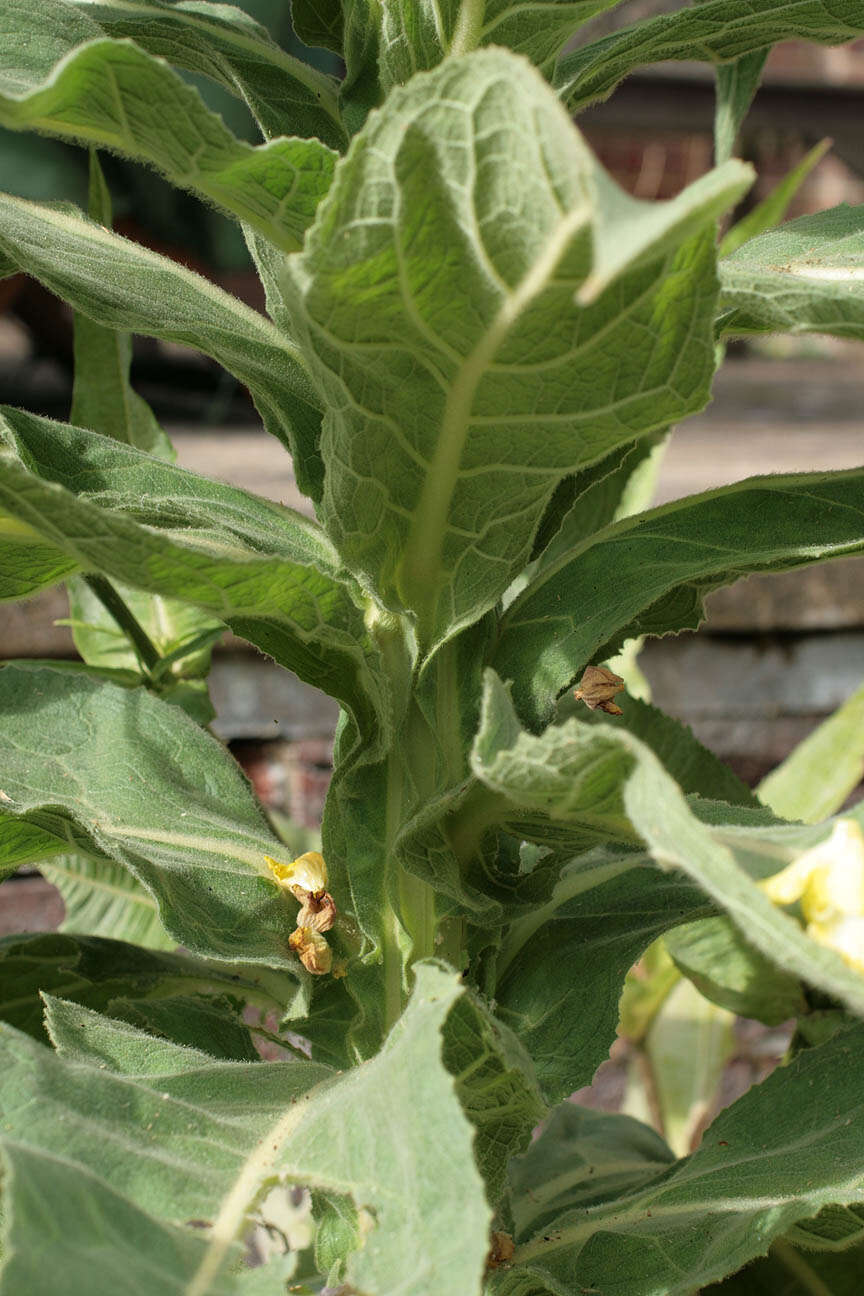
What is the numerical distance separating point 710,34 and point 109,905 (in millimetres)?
466

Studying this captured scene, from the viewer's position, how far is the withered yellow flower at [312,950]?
42 cm

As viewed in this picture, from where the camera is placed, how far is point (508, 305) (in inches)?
11.7

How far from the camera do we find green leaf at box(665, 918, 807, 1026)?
56cm

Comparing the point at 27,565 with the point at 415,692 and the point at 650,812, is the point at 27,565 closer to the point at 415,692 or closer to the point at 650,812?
the point at 415,692

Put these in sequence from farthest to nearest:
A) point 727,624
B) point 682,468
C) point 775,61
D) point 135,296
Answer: point 775,61 < point 682,468 < point 727,624 < point 135,296

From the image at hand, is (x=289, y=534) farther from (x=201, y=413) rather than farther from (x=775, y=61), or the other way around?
(x=775, y=61)

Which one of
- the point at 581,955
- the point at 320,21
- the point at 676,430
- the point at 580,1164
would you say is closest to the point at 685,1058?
the point at 580,1164

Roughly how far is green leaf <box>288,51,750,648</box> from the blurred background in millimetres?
235

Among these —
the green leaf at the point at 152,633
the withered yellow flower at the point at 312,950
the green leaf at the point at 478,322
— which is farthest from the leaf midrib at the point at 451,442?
the green leaf at the point at 152,633

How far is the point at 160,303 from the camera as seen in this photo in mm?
404

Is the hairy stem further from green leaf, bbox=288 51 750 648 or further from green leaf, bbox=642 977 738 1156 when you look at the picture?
green leaf, bbox=642 977 738 1156

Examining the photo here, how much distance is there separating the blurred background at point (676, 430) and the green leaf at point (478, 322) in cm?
23

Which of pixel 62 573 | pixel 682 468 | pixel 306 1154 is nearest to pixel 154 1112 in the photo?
pixel 306 1154

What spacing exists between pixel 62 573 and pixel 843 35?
12.5 inches
